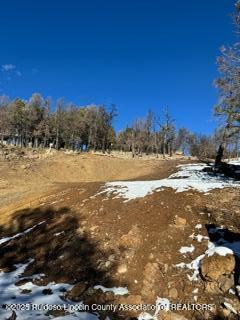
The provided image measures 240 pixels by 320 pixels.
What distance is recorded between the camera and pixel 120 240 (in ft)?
40.4

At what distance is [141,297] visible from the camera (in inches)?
386

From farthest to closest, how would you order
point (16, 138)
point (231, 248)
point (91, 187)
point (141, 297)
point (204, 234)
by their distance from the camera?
point (16, 138), point (91, 187), point (204, 234), point (231, 248), point (141, 297)

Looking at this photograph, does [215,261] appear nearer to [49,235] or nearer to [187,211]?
[187,211]

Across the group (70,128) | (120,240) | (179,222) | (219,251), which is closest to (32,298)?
(120,240)

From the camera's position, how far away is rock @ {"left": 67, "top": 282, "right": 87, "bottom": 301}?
1001cm

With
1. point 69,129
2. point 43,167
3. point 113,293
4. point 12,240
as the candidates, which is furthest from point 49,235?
point 69,129

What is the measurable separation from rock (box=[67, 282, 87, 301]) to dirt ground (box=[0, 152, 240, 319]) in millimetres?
30

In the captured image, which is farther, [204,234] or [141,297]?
[204,234]

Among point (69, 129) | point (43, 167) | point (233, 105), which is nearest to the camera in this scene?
point (233, 105)

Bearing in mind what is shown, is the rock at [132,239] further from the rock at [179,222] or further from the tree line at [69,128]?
the tree line at [69,128]

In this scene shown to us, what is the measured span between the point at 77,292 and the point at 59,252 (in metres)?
2.48

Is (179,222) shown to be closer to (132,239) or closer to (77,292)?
(132,239)

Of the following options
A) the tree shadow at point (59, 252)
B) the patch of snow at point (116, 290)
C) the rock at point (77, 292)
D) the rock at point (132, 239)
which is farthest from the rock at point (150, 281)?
the rock at point (77, 292)

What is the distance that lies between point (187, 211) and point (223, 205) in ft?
5.04
